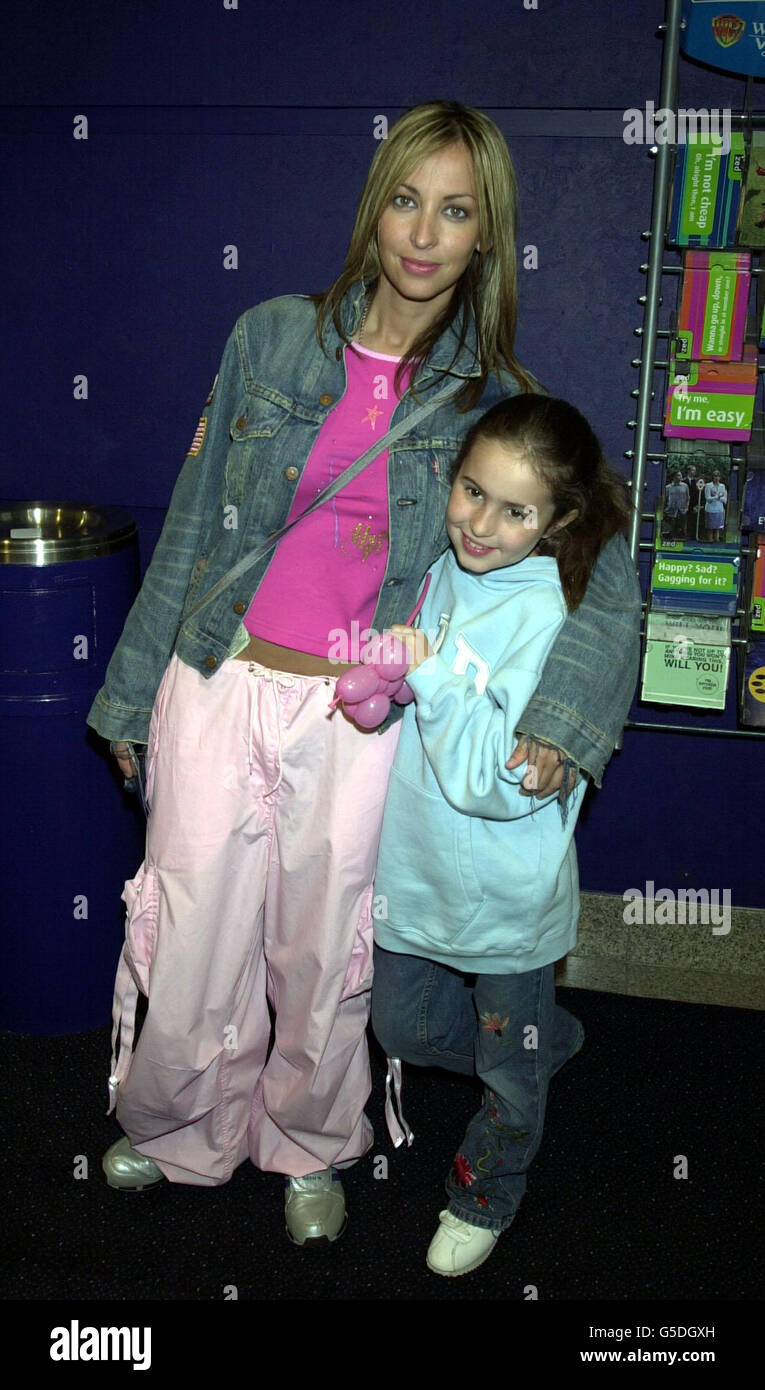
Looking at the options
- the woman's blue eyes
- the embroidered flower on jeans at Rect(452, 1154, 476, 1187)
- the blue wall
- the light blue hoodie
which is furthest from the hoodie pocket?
the blue wall

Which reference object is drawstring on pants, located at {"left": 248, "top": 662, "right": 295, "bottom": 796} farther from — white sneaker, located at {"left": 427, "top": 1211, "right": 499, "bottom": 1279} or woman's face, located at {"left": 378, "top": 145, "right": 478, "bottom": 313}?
white sneaker, located at {"left": 427, "top": 1211, "right": 499, "bottom": 1279}

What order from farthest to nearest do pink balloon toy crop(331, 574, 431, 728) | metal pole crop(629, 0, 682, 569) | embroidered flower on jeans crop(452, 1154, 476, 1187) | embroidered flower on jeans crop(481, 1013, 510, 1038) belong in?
metal pole crop(629, 0, 682, 569) → embroidered flower on jeans crop(452, 1154, 476, 1187) → embroidered flower on jeans crop(481, 1013, 510, 1038) → pink balloon toy crop(331, 574, 431, 728)

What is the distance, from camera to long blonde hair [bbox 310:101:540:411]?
1.68 meters

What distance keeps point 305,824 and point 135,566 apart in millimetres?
893

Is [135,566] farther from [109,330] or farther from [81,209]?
[81,209]

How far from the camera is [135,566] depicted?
8.18ft

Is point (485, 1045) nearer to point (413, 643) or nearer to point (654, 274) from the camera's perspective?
point (413, 643)

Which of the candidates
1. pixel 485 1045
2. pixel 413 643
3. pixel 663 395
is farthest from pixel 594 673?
pixel 663 395

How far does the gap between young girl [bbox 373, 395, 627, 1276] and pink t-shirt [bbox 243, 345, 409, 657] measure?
0.41 ft

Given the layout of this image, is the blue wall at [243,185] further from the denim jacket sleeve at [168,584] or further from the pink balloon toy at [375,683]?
the pink balloon toy at [375,683]

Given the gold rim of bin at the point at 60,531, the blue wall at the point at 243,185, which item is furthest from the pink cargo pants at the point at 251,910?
the blue wall at the point at 243,185

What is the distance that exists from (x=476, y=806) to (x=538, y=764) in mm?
110

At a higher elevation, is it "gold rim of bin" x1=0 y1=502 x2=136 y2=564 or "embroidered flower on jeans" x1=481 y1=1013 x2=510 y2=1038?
"gold rim of bin" x1=0 y1=502 x2=136 y2=564

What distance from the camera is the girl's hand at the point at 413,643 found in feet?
5.46
